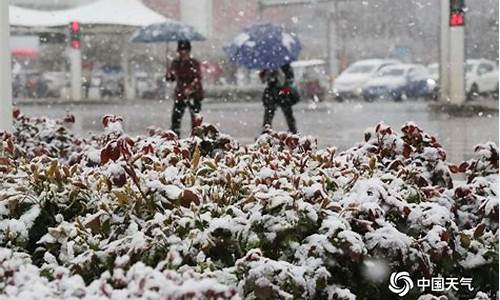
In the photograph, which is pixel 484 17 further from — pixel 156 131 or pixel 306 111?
pixel 156 131

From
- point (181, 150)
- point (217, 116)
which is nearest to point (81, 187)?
point (181, 150)

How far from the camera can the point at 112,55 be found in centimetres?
4184

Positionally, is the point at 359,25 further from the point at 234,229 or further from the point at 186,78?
the point at 234,229

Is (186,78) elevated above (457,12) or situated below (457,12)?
below

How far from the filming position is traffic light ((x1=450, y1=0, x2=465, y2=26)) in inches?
754

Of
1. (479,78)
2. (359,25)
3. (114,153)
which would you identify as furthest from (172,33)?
(359,25)

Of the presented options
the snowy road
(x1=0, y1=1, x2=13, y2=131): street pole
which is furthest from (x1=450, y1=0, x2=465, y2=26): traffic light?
(x1=0, y1=1, x2=13, y2=131): street pole

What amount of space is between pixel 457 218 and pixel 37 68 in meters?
42.2

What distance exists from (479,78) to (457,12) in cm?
1172

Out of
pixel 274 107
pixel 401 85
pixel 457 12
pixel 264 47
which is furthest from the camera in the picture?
pixel 401 85

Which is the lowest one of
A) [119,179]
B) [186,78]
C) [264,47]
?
[119,179]

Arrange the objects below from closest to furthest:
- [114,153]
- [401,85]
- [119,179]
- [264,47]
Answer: [119,179] < [114,153] < [264,47] < [401,85]

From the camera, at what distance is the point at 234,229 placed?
3.29 meters

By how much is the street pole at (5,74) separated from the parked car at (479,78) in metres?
25.4
